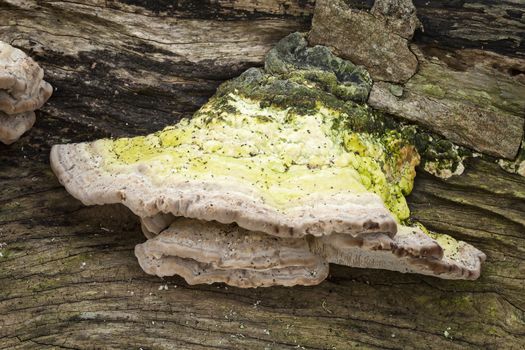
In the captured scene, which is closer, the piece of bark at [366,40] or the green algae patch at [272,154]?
the green algae patch at [272,154]

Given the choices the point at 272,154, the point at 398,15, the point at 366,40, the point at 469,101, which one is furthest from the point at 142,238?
the point at 469,101

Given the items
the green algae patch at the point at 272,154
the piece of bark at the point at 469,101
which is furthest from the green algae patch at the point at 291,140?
the piece of bark at the point at 469,101

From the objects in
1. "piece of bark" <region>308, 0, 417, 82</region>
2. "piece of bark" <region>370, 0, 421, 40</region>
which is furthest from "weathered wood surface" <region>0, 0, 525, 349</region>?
"piece of bark" <region>370, 0, 421, 40</region>

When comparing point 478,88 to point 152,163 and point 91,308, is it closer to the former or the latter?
point 152,163

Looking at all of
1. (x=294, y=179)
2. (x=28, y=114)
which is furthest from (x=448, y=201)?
(x=28, y=114)

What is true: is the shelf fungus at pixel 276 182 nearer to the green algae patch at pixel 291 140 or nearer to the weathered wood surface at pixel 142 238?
the green algae patch at pixel 291 140

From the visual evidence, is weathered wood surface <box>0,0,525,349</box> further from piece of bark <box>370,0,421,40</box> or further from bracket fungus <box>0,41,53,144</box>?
piece of bark <box>370,0,421,40</box>
